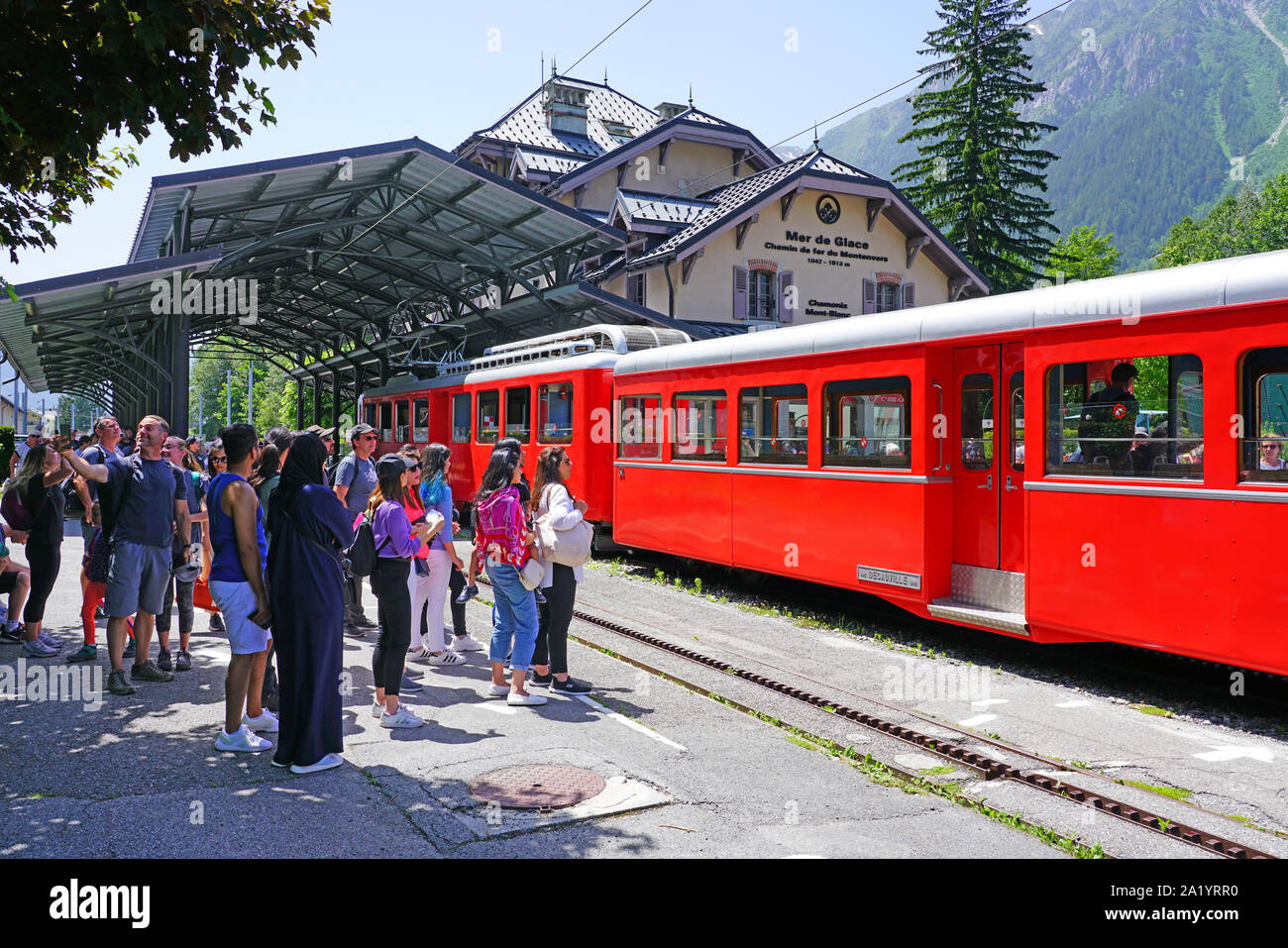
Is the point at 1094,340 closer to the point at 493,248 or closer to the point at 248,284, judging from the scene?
the point at 493,248

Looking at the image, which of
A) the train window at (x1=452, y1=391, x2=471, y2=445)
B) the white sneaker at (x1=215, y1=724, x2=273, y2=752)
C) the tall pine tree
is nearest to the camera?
the white sneaker at (x1=215, y1=724, x2=273, y2=752)

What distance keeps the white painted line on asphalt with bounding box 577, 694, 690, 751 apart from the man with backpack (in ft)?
10.3

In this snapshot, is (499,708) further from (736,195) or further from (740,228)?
(736,195)

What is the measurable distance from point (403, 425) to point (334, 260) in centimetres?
565

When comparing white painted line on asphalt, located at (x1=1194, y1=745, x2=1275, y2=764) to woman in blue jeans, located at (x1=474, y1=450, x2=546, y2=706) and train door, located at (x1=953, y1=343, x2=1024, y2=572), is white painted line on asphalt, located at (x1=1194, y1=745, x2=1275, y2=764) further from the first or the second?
woman in blue jeans, located at (x1=474, y1=450, x2=546, y2=706)

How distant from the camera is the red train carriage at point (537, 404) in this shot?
14953 mm

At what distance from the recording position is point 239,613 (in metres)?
5.86

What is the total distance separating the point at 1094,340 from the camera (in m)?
7.59

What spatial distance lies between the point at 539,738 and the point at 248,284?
24.7 m

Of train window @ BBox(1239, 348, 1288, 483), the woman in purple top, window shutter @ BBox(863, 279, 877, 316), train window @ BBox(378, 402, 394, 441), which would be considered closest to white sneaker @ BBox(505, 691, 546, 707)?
the woman in purple top

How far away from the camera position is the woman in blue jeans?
7156 mm

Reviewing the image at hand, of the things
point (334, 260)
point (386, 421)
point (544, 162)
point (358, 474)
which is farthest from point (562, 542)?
point (544, 162)

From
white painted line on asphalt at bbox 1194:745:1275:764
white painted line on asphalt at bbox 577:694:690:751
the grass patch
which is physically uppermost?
white painted line on asphalt at bbox 577:694:690:751

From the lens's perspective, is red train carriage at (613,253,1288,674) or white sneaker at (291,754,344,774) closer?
white sneaker at (291,754,344,774)
